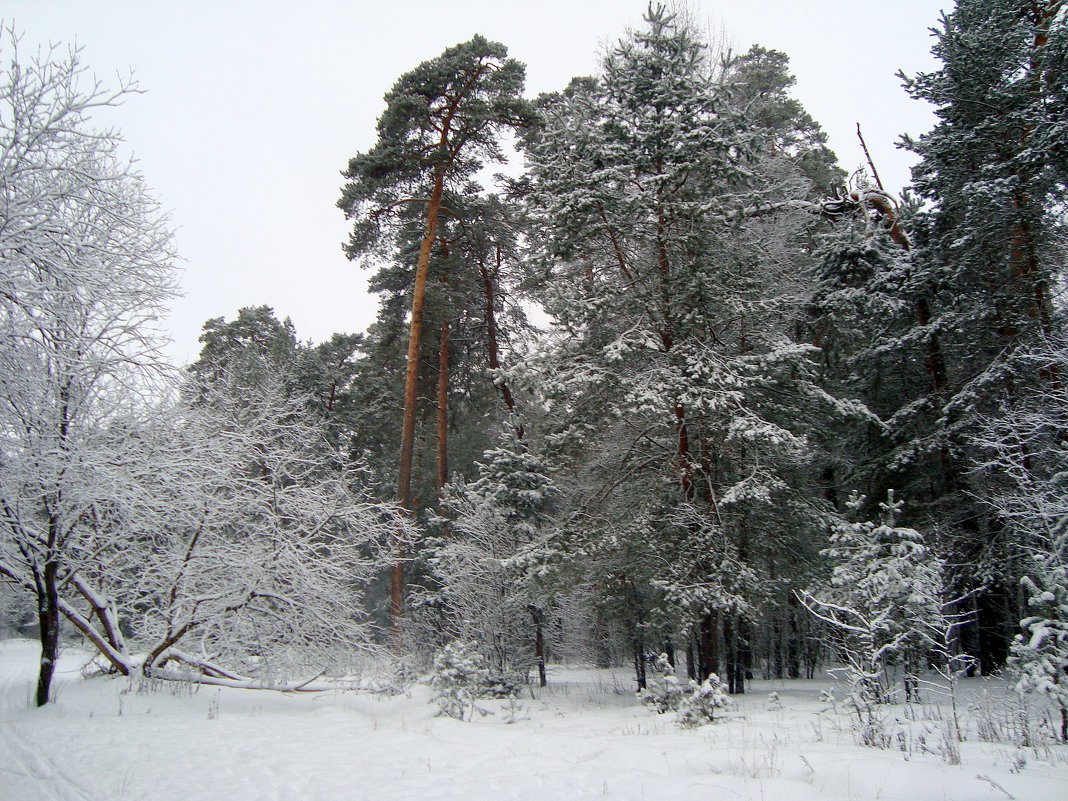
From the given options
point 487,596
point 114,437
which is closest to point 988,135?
point 487,596

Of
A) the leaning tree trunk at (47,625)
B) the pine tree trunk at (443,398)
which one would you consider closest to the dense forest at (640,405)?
the leaning tree trunk at (47,625)

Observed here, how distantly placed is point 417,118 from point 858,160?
12.4m

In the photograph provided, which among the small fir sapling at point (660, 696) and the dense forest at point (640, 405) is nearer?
the dense forest at point (640, 405)

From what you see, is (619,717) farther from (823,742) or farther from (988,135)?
(988,135)

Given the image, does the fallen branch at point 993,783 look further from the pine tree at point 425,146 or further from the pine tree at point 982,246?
the pine tree at point 425,146

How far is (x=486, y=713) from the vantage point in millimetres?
9891

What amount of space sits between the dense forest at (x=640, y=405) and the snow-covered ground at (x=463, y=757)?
106 cm

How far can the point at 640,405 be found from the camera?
36.2ft

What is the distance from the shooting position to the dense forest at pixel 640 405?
25.0 feet

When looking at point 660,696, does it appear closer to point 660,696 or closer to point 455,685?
point 660,696

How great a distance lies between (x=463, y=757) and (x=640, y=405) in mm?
6258

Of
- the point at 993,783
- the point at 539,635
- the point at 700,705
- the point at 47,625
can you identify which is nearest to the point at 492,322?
the point at 539,635

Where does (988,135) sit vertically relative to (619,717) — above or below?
above

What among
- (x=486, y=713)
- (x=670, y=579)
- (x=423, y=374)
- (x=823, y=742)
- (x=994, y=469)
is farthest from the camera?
(x=423, y=374)
